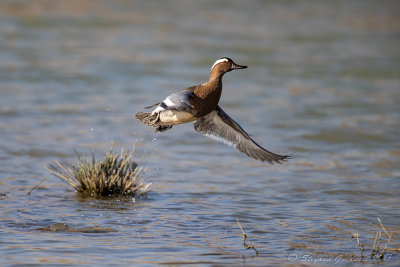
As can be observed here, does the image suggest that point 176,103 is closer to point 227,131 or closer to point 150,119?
point 150,119

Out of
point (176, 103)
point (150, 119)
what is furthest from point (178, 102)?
point (150, 119)

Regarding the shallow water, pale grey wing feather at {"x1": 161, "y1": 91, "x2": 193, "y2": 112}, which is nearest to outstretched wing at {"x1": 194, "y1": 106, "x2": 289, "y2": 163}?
the shallow water

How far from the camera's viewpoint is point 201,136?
11531 millimetres

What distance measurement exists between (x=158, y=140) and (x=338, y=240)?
4.86 metres

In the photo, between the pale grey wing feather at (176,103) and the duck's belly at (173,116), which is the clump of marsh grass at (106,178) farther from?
the pale grey wing feather at (176,103)

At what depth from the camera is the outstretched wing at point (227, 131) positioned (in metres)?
6.91

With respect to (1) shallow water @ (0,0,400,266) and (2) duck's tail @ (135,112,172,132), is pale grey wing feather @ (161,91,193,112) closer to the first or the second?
(2) duck's tail @ (135,112,172,132)

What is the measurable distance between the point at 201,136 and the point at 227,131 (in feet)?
14.3

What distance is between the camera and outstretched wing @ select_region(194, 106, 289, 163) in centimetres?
691

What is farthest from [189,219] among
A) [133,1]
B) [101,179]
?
[133,1]

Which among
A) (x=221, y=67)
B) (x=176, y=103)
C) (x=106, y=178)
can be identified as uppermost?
(x=221, y=67)

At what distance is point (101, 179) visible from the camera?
7688mm

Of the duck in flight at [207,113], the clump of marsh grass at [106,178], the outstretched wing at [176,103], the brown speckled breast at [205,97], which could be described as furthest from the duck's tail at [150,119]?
the clump of marsh grass at [106,178]

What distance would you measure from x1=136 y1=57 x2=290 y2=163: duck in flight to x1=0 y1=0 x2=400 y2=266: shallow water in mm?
757
